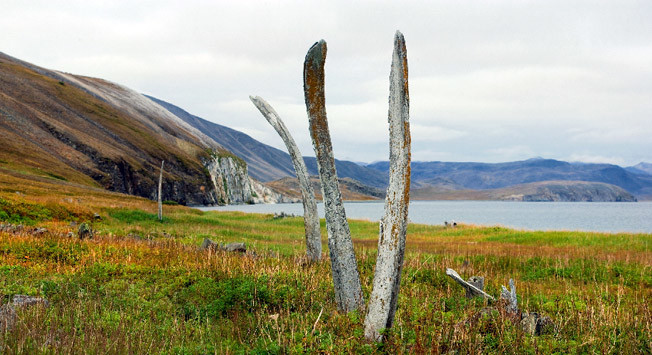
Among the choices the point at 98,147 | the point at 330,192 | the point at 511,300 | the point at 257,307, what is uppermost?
the point at 98,147

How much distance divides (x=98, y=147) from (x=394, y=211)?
10649 cm

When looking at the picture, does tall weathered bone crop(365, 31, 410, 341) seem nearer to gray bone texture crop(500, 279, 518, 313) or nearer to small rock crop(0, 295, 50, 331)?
gray bone texture crop(500, 279, 518, 313)

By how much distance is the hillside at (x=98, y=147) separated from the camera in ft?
240

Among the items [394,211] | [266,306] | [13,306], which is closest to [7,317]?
[13,306]

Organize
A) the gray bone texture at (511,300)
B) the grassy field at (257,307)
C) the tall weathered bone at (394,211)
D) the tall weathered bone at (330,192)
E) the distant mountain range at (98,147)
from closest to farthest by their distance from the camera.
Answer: the grassy field at (257,307) < the tall weathered bone at (394,211) < the gray bone texture at (511,300) < the tall weathered bone at (330,192) < the distant mountain range at (98,147)

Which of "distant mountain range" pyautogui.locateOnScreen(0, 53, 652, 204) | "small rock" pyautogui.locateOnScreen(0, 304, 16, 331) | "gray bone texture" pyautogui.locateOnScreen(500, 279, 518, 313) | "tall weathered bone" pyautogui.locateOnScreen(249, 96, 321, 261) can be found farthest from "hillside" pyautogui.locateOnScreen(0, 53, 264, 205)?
"gray bone texture" pyautogui.locateOnScreen(500, 279, 518, 313)

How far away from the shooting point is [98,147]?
320 ft

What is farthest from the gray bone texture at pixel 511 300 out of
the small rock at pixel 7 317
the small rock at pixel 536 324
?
the small rock at pixel 7 317

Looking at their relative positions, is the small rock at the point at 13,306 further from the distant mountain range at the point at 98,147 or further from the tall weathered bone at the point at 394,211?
the distant mountain range at the point at 98,147

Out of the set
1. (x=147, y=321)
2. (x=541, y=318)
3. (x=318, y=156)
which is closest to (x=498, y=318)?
(x=541, y=318)

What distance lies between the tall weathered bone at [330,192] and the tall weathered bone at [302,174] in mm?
6026

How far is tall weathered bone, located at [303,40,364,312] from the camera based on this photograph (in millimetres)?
7488

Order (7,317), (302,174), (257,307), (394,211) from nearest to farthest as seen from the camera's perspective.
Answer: (394,211) → (7,317) → (257,307) → (302,174)

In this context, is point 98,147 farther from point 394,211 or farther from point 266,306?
point 394,211
